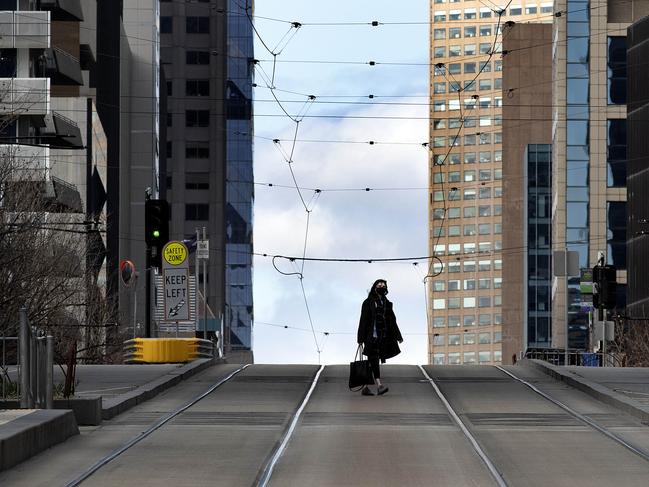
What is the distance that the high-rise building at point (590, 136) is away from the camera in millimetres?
127938

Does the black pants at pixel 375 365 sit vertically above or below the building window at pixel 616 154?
below

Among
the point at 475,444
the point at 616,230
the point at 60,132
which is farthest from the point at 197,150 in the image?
the point at 475,444

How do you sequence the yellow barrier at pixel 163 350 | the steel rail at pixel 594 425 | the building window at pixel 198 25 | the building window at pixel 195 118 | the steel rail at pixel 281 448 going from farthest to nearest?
the building window at pixel 195 118 → the building window at pixel 198 25 → the yellow barrier at pixel 163 350 → the steel rail at pixel 594 425 → the steel rail at pixel 281 448

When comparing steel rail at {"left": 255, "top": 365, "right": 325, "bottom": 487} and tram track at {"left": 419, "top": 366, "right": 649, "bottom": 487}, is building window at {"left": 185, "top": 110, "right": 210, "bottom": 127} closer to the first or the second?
tram track at {"left": 419, "top": 366, "right": 649, "bottom": 487}

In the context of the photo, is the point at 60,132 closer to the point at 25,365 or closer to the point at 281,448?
the point at 25,365

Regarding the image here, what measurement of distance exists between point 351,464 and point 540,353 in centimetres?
5325

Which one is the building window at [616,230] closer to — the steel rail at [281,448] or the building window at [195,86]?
the building window at [195,86]

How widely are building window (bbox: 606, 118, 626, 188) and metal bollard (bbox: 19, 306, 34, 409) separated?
108 metres

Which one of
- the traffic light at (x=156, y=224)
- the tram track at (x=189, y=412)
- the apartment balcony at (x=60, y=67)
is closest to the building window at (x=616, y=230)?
the apartment balcony at (x=60, y=67)

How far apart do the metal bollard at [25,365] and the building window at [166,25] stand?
561 feet

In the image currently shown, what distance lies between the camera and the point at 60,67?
92.6 m

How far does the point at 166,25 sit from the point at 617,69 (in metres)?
74.3

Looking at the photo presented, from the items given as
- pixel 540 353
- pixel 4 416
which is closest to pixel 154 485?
pixel 4 416

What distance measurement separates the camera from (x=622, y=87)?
128 meters
